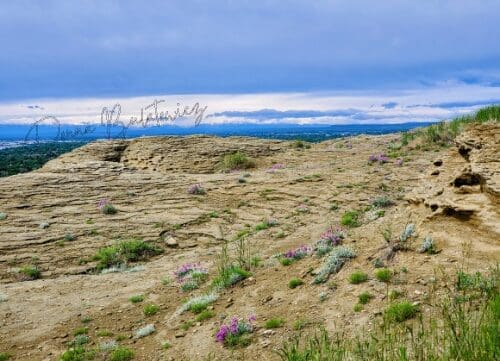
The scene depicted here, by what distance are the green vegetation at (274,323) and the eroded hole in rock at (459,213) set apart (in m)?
4.55

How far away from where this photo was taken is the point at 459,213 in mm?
10039

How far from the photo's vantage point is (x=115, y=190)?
2555 cm

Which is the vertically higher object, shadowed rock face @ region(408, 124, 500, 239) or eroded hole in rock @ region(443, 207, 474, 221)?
shadowed rock face @ region(408, 124, 500, 239)

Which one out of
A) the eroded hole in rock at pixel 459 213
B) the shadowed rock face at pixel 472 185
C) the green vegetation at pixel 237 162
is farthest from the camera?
the green vegetation at pixel 237 162

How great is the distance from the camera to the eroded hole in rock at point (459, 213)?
9827mm

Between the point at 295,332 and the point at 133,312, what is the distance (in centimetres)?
535

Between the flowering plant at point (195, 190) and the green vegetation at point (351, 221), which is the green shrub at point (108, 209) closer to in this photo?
the flowering plant at point (195, 190)

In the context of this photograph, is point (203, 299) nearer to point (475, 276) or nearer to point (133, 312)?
point (133, 312)

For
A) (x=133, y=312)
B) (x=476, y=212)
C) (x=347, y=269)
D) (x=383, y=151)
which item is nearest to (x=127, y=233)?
(x=133, y=312)

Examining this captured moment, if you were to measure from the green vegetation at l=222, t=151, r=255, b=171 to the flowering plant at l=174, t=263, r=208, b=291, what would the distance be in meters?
18.0

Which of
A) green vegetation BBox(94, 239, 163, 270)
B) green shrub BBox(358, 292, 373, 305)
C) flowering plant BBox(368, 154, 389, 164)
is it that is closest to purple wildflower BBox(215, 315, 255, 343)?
green shrub BBox(358, 292, 373, 305)

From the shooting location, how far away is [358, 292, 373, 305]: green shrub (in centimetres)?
840

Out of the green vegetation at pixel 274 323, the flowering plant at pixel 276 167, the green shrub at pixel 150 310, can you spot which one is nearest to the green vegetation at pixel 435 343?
the green vegetation at pixel 274 323

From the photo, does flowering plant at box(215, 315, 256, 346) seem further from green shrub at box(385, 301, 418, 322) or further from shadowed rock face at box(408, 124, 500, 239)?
shadowed rock face at box(408, 124, 500, 239)
